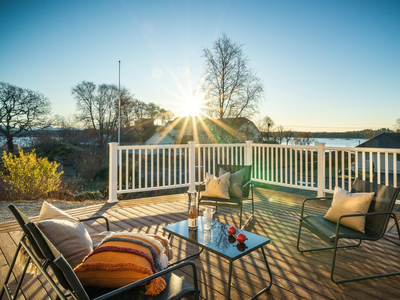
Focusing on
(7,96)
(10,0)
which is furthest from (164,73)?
(7,96)

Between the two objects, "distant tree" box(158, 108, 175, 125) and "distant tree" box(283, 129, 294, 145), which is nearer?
"distant tree" box(283, 129, 294, 145)

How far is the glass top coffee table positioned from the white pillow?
837mm

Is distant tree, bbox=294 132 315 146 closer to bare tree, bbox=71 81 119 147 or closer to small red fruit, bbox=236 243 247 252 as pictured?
small red fruit, bbox=236 243 247 252

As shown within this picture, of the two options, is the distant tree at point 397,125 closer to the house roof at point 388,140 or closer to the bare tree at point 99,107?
the house roof at point 388,140

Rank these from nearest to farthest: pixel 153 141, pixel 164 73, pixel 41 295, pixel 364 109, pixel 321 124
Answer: pixel 41 295
pixel 164 73
pixel 364 109
pixel 321 124
pixel 153 141

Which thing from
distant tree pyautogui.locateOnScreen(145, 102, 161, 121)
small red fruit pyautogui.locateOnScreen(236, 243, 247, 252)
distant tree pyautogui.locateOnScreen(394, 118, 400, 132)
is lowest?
small red fruit pyautogui.locateOnScreen(236, 243, 247, 252)

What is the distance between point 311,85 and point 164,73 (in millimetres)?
8838

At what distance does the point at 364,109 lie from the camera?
1755 centimetres

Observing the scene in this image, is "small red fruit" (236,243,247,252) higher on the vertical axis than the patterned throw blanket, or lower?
lower

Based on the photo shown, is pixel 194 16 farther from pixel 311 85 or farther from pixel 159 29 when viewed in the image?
pixel 311 85

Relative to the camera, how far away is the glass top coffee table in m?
1.73

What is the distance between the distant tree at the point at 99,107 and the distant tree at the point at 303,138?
732 inches

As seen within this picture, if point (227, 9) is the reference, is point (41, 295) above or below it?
below

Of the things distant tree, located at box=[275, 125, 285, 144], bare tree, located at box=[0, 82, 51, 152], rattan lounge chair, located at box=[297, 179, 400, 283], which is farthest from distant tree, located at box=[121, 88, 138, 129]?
rattan lounge chair, located at box=[297, 179, 400, 283]
